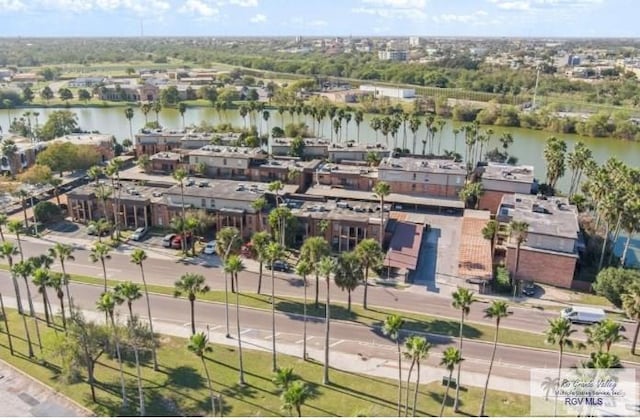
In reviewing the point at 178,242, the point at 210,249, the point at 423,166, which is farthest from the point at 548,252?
the point at 178,242

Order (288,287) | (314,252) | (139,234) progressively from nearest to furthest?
(314,252)
(288,287)
(139,234)

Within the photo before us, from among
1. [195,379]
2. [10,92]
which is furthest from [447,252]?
[10,92]

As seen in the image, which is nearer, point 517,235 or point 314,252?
point 314,252

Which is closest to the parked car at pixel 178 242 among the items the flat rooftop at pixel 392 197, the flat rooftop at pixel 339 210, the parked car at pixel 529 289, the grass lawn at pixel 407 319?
the grass lawn at pixel 407 319

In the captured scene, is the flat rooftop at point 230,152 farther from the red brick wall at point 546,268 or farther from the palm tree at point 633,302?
the palm tree at point 633,302

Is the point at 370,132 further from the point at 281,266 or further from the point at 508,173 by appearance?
the point at 281,266

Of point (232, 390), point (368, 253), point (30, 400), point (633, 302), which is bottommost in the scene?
point (30, 400)

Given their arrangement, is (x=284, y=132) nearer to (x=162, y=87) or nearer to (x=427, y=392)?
(x=427, y=392)
